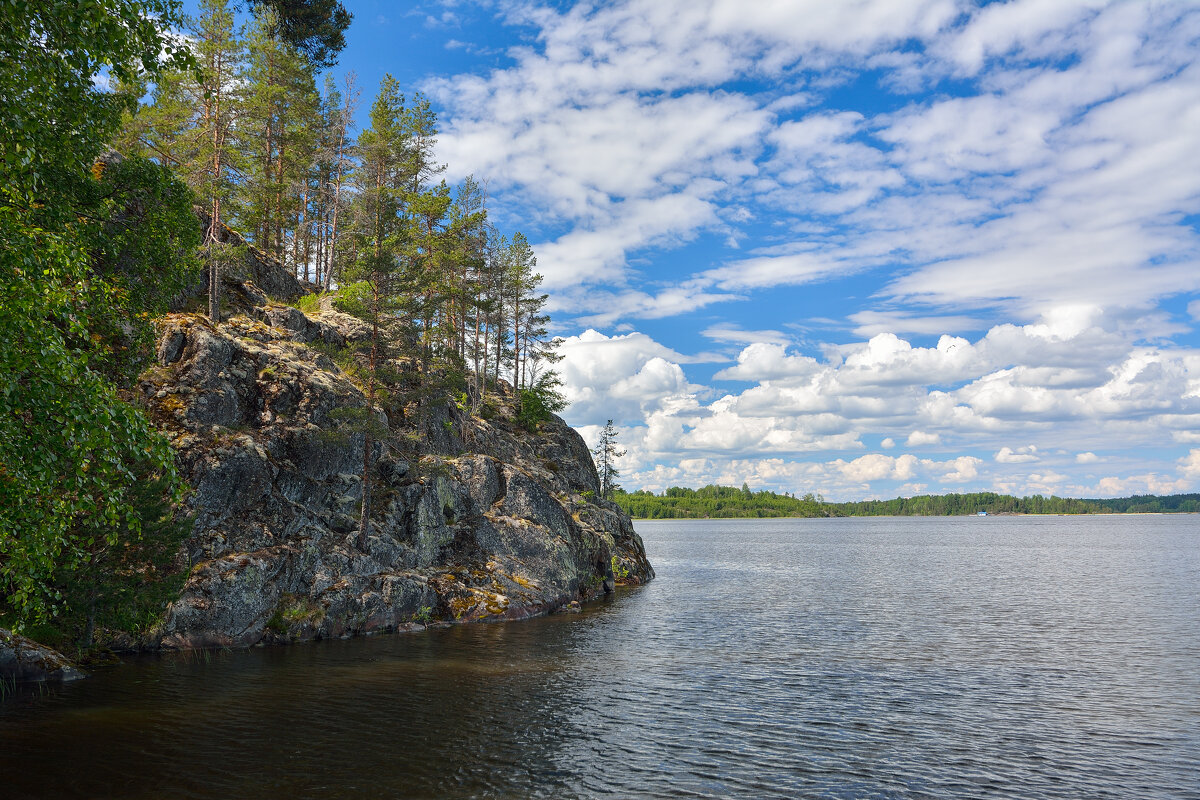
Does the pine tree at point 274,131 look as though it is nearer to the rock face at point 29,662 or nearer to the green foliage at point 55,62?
the rock face at point 29,662

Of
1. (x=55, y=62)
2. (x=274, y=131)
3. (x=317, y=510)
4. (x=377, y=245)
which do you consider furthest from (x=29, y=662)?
(x=274, y=131)

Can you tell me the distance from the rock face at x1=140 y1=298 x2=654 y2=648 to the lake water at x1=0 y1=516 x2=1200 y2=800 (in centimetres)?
267

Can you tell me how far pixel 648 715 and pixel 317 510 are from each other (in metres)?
24.6

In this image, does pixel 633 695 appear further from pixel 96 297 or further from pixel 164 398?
pixel 164 398

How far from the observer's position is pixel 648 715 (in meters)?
22.9

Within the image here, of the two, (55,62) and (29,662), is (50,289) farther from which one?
(29,662)

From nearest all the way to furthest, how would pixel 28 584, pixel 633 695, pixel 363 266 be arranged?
pixel 28 584, pixel 633 695, pixel 363 266

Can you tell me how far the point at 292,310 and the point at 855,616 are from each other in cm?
4514

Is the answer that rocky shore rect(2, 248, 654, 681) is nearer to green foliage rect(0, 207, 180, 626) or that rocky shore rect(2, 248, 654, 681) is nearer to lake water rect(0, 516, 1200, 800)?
lake water rect(0, 516, 1200, 800)

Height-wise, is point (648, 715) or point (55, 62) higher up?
point (55, 62)

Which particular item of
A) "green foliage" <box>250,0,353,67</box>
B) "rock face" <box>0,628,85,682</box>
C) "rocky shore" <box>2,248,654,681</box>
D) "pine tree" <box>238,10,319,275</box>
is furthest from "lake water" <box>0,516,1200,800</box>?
"pine tree" <box>238,10,319,275</box>

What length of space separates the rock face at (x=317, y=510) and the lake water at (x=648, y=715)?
2.67 m

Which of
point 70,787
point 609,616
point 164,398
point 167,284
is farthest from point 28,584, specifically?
point 609,616

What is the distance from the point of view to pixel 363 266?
4228 cm
